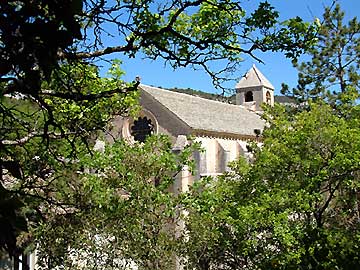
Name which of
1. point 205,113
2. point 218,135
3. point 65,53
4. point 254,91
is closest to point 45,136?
point 65,53

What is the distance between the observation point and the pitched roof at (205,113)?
1465 inches

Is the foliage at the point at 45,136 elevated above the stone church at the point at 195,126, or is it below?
below

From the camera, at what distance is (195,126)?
36.4 meters

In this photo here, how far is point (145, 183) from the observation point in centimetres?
1133

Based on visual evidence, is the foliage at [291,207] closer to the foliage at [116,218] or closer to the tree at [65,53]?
the foliage at [116,218]

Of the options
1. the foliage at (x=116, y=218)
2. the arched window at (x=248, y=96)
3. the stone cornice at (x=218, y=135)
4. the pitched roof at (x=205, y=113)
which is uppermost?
A: the arched window at (x=248, y=96)

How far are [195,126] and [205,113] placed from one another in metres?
4.27

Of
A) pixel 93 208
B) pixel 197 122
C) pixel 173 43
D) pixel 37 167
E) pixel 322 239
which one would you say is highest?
pixel 197 122

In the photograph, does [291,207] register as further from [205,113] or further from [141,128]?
[205,113]

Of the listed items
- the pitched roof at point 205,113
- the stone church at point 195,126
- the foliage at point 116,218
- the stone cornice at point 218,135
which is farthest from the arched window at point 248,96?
the foliage at point 116,218

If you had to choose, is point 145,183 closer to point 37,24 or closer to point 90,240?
point 90,240

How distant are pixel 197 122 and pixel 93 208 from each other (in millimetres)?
26795

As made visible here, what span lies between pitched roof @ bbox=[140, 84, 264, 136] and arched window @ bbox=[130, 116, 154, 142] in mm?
1696

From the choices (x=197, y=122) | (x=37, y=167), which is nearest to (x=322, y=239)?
(x=37, y=167)
